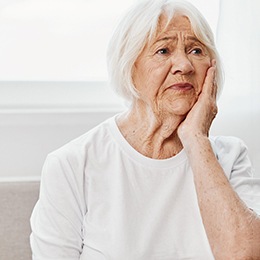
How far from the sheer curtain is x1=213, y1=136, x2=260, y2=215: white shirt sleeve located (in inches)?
11.7

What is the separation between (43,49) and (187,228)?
2.77 ft

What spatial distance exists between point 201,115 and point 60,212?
460 millimetres

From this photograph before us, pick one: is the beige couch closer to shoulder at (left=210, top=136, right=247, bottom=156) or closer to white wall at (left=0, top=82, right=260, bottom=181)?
white wall at (left=0, top=82, right=260, bottom=181)

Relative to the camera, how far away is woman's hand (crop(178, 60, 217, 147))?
1.79 m

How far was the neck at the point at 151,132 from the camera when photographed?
184cm

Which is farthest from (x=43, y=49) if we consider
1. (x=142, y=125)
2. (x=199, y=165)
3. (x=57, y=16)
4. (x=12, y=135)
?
(x=199, y=165)

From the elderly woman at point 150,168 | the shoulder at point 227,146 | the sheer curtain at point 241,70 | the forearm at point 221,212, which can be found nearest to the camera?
the forearm at point 221,212

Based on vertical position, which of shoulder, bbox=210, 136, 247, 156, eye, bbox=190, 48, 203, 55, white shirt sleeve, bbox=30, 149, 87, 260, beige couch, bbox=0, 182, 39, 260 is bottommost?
beige couch, bbox=0, 182, 39, 260

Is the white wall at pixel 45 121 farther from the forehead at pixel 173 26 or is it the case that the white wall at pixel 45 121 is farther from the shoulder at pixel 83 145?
the forehead at pixel 173 26

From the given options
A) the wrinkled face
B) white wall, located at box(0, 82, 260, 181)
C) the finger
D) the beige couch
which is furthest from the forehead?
the beige couch

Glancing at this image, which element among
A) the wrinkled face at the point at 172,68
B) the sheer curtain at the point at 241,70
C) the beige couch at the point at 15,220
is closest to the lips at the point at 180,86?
the wrinkled face at the point at 172,68

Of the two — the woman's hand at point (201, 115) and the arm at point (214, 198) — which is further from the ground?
the woman's hand at point (201, 115)

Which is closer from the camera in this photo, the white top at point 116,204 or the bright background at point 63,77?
the white top at point 116,204

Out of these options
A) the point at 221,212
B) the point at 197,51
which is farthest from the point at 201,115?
the point at 221,212
